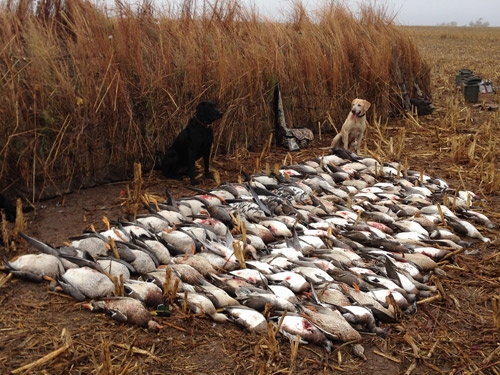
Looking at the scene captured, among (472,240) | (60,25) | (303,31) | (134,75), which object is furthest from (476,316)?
(303,31)

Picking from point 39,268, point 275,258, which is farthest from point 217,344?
point 39,268

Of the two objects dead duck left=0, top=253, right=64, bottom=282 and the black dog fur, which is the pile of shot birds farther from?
the black dog fur

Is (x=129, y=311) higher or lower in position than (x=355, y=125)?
lower

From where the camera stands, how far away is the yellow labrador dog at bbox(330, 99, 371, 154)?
687cm

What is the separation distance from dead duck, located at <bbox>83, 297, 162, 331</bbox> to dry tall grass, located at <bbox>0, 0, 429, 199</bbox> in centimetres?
243

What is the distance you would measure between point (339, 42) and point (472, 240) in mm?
4640

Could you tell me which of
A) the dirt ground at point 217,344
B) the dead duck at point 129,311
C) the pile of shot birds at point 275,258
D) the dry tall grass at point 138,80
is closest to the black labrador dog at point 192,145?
the dry tall grass at point 138,80

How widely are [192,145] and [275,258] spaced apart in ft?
7.64

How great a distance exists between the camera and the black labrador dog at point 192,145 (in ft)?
19.6

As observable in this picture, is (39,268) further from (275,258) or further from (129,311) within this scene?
(275,258)

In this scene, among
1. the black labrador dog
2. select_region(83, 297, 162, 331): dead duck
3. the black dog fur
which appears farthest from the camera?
the black labrador dog

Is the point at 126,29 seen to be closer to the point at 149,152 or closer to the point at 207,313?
the point at 149,152

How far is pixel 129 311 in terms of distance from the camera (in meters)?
3.42

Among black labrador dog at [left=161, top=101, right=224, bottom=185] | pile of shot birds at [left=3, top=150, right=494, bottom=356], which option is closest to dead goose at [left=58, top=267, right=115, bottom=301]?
pile of shot birds at [left=3, top=150, right=494, bottom=356]
